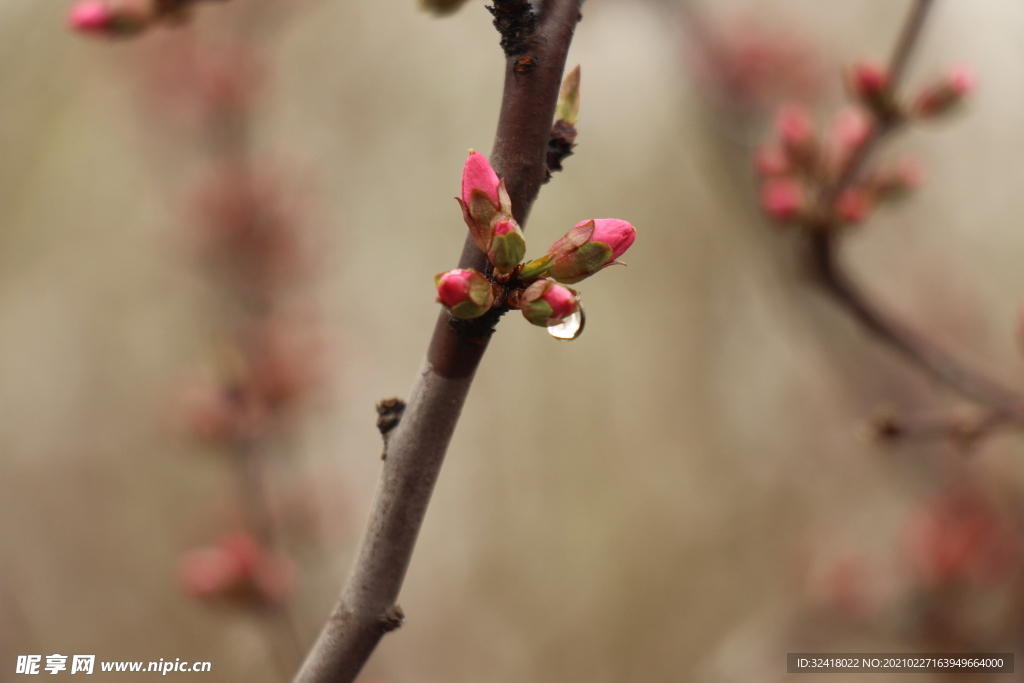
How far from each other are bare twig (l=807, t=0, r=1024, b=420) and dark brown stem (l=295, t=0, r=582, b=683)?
1.13 m

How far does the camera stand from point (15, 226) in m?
4.57

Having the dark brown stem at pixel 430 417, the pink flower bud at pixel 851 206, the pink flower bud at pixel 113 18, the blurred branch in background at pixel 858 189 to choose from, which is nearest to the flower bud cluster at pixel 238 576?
the dark brown stem at pixel 430 417

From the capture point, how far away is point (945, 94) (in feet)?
5.22

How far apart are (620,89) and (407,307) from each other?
2.71 metres

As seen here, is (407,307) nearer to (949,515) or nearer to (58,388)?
(58,388)

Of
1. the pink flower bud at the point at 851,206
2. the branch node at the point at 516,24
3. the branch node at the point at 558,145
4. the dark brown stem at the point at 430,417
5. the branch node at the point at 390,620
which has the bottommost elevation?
the branch node at the point at 390,620

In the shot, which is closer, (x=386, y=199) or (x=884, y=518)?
(x=884, y=518)

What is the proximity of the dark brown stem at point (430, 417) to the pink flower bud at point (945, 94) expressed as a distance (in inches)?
52.9

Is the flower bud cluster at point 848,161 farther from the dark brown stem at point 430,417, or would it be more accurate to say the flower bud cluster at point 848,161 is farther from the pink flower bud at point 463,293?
the pink flower bud at point 463,293

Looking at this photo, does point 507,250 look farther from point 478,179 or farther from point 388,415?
point 388,415

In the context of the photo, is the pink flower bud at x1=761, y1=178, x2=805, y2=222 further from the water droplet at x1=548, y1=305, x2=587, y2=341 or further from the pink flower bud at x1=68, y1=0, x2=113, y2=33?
the pink flower bud at x1=68, y1=0, x2=113, y2=33

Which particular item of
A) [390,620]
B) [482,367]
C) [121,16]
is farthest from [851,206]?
[482,367]

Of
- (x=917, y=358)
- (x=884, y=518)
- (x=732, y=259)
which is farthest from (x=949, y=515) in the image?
(x=732, y=259)

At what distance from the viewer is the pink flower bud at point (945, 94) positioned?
5.21 ft
